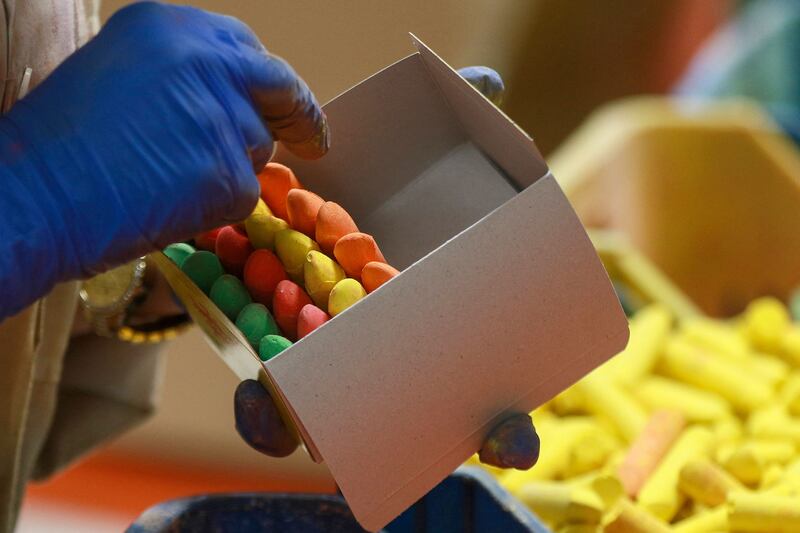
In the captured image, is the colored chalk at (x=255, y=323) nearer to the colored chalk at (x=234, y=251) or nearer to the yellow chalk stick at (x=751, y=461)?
the colored chalk at (x=234, y=251)

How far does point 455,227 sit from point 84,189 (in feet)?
0.88

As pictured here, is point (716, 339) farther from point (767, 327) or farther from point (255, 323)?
point (255, 323)

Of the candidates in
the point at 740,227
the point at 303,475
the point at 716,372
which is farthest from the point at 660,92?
the point at 716,372

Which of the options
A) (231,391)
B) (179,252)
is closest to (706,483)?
(179,252)

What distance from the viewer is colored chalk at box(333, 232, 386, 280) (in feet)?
2.20

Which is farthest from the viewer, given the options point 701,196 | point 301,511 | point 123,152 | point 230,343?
point 701,196

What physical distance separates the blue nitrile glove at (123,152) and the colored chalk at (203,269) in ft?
0.33

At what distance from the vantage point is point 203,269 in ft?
2.37

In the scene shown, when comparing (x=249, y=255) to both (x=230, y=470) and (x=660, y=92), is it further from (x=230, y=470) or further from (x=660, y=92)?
(x=660, y=92)

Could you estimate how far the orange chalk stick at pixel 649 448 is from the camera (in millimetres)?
990

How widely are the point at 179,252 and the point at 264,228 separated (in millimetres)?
77

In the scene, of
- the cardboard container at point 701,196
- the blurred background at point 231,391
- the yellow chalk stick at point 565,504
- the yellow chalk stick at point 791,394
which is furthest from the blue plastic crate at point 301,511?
the cardboard container at point 701,196

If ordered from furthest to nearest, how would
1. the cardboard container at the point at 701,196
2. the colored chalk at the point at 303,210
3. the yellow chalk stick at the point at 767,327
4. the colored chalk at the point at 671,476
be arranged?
the cardboard container at the point at 701,196 → the yellow chalk stick at the point at 767,327 → the colored chalk at the point at 671,476 → the colored chalk at the point at 303,210

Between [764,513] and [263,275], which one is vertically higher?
[263,275]
